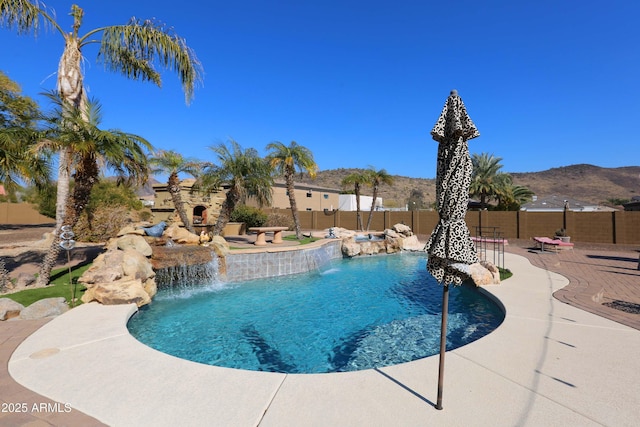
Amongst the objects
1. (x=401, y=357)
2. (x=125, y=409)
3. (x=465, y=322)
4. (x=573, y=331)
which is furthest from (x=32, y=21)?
(x=573, y=331)

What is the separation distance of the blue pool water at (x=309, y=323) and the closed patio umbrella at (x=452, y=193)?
2.50 metres

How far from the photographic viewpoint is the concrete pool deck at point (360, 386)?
2990 mm

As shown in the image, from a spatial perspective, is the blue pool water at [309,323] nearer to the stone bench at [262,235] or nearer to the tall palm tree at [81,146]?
the tall palm tree at [81,146]

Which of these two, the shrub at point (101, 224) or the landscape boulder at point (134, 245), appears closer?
the landscape boulder at point (134, 245)

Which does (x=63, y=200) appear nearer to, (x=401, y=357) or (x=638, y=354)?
(x=401, y=357)

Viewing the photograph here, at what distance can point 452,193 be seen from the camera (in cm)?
304

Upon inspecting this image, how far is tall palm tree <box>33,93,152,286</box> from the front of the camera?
779cm

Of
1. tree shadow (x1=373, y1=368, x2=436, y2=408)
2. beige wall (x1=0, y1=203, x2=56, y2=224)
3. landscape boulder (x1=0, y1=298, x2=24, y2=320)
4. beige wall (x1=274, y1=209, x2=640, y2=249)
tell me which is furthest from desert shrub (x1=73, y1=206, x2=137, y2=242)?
beige wall (x1=0, y1=203, x2=56, y2=224)

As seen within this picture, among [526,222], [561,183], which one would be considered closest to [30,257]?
[526,222]

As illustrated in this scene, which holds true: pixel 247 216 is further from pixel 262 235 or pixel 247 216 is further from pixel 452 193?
pixel 452 193

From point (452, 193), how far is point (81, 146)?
863 centimetres

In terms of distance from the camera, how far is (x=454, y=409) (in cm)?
308

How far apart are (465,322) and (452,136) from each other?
5.02 m

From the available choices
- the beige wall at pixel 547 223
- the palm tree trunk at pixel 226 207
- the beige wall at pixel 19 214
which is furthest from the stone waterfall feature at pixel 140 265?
the beige wall at pixel 19 214
